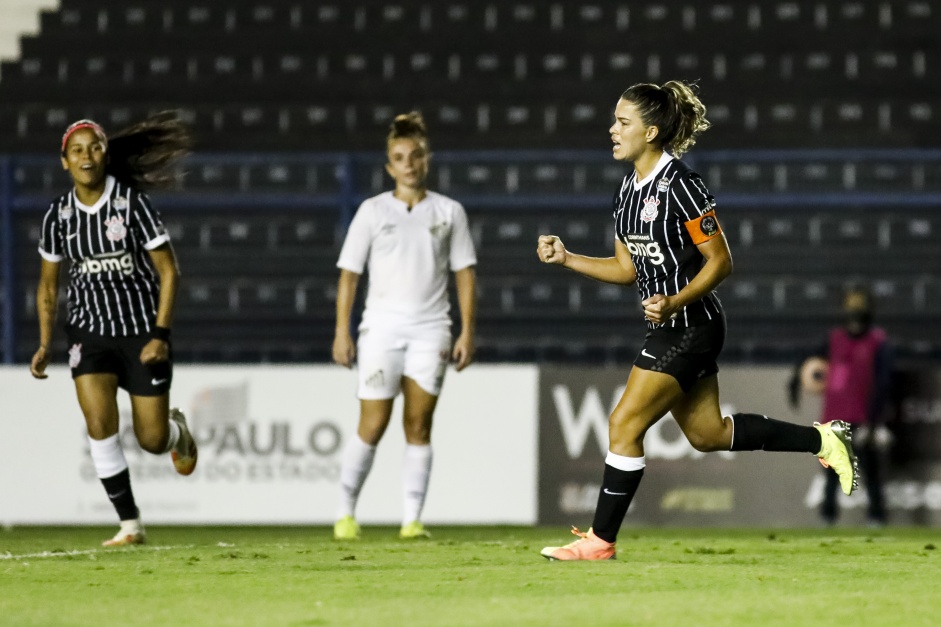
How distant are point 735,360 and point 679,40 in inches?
203

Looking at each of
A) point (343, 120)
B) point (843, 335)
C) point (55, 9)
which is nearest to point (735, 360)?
point (843, 335)

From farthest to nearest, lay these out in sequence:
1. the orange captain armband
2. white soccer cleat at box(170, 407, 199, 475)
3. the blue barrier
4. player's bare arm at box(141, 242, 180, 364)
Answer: the blue barrier
white soccer cleat at box(170, 407, 199, 475)
player's bare arm at box(141, 242, 180, 364)
the orange captain armband

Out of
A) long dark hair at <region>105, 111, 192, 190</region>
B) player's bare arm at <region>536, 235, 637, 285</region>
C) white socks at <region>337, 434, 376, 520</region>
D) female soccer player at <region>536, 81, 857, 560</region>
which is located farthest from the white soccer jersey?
female soccer player at <region>536, 81, 857, 560</region>

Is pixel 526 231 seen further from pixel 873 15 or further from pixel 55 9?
pixel 55 9

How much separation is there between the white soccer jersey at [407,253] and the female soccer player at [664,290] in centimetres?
224

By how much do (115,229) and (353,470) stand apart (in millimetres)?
1901

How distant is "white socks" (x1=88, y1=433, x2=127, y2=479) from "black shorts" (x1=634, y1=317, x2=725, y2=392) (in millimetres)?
2930

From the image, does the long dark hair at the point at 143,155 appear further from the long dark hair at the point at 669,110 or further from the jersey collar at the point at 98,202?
the long dark hair at the point at 669,110

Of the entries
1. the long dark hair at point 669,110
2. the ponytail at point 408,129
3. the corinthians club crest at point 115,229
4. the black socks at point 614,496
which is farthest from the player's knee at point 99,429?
the long dark hair at point 669,110

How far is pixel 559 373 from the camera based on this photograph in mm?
11141

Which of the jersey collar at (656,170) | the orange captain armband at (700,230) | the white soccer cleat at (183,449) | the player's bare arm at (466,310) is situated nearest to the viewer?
the orange captain armband at (700,230)

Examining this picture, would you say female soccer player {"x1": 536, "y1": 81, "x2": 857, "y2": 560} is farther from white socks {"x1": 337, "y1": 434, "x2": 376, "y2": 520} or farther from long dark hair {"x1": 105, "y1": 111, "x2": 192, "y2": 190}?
long dark hair {"x1": 105, "y1": 111, "x2": 192, "y2": 190}

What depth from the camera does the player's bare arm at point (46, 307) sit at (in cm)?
798

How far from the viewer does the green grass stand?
15.5ft
